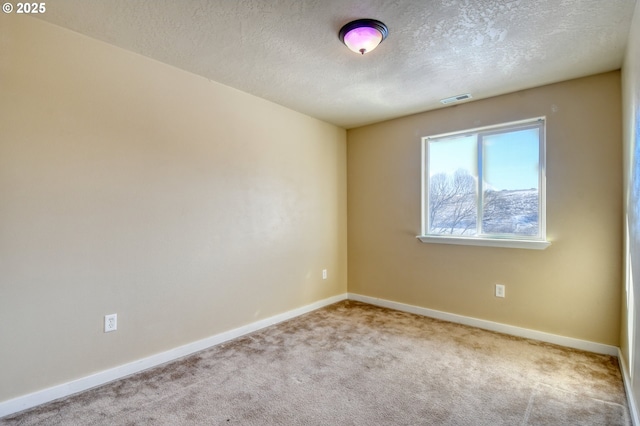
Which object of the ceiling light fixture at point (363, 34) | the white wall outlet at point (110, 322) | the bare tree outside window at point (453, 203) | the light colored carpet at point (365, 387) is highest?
the ceiling light fixture at point (363, 34)

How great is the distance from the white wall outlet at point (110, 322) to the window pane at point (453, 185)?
314cm

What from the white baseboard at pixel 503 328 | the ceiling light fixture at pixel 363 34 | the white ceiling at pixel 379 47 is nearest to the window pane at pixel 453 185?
the white ceiling at pixel 379 47

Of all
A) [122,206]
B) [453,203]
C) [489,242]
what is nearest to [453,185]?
[453,203]

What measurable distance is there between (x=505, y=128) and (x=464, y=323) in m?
2.02

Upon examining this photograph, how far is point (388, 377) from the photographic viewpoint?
91.6 inches

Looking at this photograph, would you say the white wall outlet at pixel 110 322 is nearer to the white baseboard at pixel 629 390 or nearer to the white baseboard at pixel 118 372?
the white baseboard at pixel 118 372

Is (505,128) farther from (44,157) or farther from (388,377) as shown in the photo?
(44,157)

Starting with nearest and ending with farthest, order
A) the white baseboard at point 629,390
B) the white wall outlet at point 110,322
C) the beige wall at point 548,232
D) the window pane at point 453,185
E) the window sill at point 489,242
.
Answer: the white baseboard at point 629,390 → the white wall outlet at point 110,322 → the beige wall at point 548,232 → the window sill at point 489,242 → the window pane at point 453,185

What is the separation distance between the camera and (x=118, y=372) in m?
2.30

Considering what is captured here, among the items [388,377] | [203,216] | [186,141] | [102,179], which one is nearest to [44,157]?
[102,179]

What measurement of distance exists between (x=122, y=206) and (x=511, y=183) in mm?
3387

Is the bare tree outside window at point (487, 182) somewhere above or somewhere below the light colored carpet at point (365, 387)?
above

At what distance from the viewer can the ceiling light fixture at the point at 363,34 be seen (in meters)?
1.97

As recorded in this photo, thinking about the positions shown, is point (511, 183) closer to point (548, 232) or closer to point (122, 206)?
point (548, 232)
